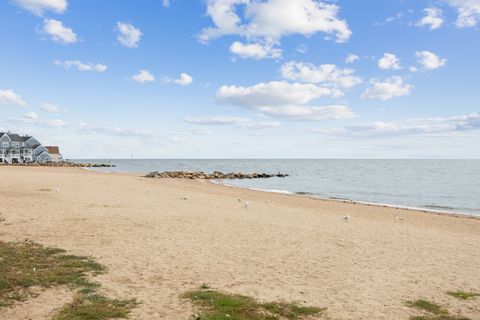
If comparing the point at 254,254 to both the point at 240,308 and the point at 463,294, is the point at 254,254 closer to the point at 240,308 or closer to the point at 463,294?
the point at 240,308

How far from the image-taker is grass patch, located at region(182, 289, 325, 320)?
23.8 ft

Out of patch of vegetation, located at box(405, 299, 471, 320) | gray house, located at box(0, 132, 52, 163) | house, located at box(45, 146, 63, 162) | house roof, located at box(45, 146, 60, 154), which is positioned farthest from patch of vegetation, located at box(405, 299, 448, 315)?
house roof, located at box(45, 146, 60, 154)

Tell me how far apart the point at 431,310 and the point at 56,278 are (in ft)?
26.8

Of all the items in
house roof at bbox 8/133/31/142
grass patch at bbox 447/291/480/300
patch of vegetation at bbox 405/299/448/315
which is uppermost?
house roof at bbox 8/133/31/142

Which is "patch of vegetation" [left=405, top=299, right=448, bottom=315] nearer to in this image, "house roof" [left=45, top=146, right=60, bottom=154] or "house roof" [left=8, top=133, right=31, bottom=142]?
"house roof" [left=8, top=133, right=31, bottom=142]

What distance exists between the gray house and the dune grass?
108374 millimetres

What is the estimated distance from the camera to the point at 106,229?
49.3 ft

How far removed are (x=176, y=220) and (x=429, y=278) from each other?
1085cm

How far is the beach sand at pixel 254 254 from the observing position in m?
8.38

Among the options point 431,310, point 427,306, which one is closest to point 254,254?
point 427,306

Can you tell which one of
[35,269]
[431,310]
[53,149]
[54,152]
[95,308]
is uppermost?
[53,149]

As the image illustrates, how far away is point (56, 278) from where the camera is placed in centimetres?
881

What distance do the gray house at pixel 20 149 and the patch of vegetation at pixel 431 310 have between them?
115962mm

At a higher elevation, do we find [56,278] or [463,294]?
[56,278]
